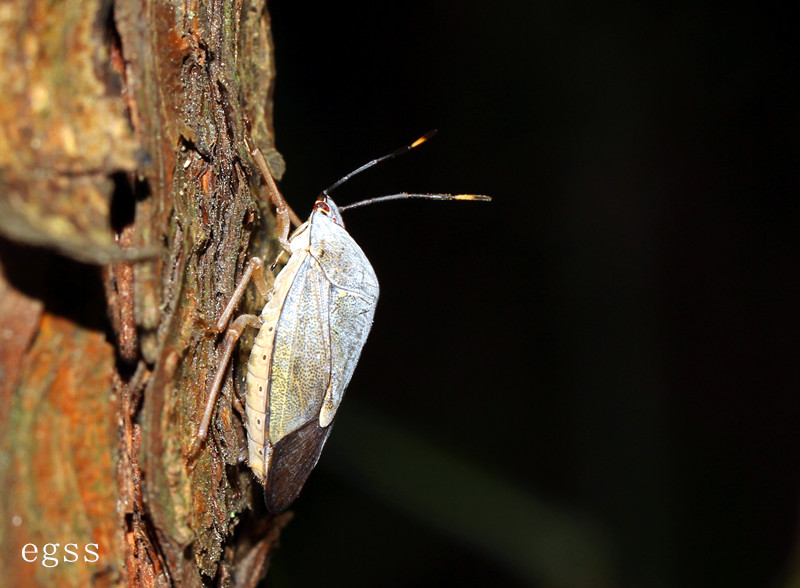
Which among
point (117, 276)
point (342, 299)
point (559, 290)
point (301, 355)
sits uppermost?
point (117, 276)

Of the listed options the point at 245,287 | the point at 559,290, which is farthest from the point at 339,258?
the point at 559,290

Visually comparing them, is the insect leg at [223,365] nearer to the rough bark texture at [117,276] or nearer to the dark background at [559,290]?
the rough bark texture at [117,276]

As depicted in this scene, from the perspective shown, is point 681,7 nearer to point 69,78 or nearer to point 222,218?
point 222,218

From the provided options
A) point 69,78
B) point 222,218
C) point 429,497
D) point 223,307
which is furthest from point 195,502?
point 429,497

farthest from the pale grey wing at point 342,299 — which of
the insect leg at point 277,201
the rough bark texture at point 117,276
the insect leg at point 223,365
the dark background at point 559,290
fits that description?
the dark background at point 559,290

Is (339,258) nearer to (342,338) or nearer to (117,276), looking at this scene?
(342,338)

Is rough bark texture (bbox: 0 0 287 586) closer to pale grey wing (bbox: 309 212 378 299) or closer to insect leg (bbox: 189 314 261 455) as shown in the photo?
insect leg (bbox: 189 314 261 455)

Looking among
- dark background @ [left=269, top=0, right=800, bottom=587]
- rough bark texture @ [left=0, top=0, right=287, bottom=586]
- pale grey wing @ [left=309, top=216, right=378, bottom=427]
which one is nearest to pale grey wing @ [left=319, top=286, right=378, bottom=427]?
pale grey wing @ [left=309, top=216, right=378, bottom=427]

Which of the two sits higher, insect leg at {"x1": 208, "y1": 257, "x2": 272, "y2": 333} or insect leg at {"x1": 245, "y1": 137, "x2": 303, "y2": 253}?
insect leg at {"x1": 245, "y1": 137, "x2": 303, "y2": 253}
